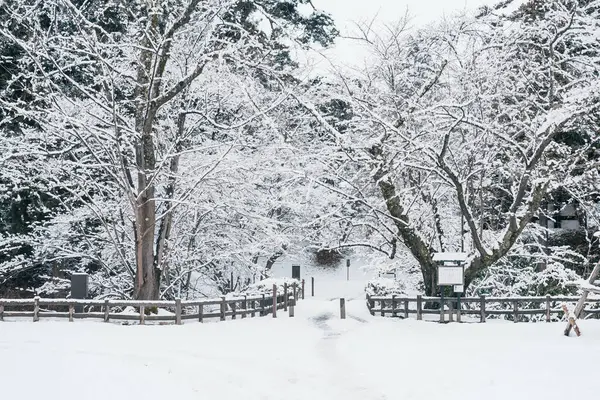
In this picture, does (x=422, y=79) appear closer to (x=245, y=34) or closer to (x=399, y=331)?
(x=245, y=34)

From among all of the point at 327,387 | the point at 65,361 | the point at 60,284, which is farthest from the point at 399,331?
the point at 60,284

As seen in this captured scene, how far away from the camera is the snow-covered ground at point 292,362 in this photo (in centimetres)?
927

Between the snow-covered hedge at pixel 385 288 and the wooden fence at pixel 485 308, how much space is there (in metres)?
0.86

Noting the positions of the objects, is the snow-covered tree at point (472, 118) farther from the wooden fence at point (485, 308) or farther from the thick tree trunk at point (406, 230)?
the wooden fence at point (485, 308)

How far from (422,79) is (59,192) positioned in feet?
48.4

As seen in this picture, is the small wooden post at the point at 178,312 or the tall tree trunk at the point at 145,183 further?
the tall tree trunk at the point at 145,183

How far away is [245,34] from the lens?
63.4 feet

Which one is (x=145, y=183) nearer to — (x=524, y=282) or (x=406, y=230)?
(x=406, y=230)

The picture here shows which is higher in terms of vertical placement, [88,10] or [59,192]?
[88,10]

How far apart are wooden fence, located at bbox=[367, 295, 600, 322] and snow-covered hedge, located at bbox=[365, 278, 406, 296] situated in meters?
0.86

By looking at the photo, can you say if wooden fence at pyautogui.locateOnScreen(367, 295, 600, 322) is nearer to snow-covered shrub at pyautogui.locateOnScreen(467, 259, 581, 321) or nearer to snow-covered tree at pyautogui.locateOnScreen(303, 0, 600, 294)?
snow-covered shrub at pyautogui.locateOnScreen(467, 259, 581, 321)

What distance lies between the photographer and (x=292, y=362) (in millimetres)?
12023

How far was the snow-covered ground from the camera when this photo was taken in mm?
9273

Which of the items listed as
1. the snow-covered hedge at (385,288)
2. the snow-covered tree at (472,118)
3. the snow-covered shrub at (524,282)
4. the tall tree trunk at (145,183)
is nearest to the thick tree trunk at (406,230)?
the snow-covered tree at (472,118)
